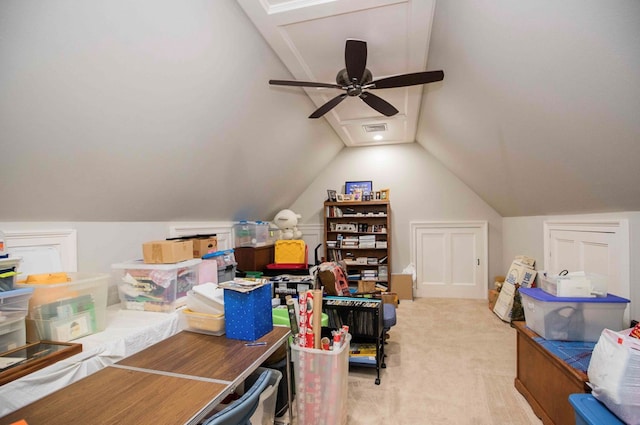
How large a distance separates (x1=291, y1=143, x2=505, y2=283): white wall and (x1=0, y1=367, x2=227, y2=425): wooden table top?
4728 mm

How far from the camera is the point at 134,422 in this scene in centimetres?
104

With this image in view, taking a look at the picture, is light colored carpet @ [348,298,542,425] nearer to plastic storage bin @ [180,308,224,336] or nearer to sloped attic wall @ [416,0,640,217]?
plastic storage bin @ [180,308,224,336]

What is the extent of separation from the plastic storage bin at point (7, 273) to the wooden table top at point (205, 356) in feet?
2.23

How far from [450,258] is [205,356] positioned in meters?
4.78

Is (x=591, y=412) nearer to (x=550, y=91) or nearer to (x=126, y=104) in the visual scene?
(x=550, y=91)

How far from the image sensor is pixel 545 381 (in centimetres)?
209

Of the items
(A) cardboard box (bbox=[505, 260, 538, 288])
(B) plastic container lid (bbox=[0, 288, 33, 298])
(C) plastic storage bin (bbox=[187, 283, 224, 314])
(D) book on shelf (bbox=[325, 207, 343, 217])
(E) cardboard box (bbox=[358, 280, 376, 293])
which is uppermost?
(D) book on shelf (bbox=[325, 207, 343, 217])

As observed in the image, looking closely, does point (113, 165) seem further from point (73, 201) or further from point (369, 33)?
point (369, 33)

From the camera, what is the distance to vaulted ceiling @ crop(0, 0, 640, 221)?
146 centimetres

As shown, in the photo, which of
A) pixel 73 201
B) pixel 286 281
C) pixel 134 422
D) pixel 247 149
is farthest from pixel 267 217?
pixel 134 422

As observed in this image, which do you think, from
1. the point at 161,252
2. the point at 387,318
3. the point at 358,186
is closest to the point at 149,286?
the point at 161,252

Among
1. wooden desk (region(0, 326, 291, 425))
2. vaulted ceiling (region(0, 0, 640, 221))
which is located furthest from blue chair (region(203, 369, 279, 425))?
vaulted ceiling (region(0, 0, 640, 221))

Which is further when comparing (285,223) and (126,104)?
(285,223)

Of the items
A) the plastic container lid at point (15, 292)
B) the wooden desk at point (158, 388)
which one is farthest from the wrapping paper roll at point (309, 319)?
the plastic container lid at point (15, 292)
